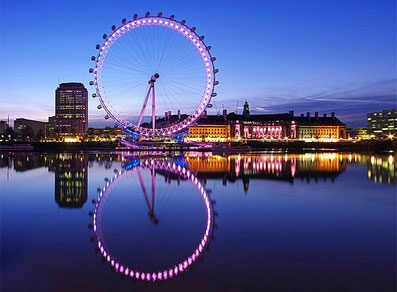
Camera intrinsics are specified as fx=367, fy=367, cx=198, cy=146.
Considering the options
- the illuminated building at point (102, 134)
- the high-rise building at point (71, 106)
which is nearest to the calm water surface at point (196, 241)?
the illuminated building at point (102, 134)

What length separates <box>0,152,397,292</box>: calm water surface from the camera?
4656mm

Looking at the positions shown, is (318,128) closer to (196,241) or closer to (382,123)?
(382,123)

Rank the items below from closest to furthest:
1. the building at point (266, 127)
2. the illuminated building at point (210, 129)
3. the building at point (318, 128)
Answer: the illuminated building at point (210, 129)
the building at point (266, 127)
the building at point (318, 128)

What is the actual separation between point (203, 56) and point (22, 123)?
156 metres

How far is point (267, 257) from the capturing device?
214 inches

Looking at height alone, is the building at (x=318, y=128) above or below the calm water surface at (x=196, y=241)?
above

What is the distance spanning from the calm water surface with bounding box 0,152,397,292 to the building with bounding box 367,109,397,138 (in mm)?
145146

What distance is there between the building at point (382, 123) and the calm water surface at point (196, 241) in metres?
145

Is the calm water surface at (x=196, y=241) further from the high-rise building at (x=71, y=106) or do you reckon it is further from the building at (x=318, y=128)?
the high-rise building at (x=71, y=106)

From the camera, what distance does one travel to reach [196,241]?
6.27 meters

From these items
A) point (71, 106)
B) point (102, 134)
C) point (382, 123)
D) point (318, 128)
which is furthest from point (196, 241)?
point (71, 106)

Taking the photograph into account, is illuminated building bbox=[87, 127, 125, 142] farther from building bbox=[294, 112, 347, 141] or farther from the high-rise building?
building bbox=[294, 112, 347, 141]

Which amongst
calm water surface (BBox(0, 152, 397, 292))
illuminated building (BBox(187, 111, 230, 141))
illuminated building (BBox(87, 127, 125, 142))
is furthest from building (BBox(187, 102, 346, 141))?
calm water surface (BBox(0, 152, 397, 292))

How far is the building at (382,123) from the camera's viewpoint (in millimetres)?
145375
